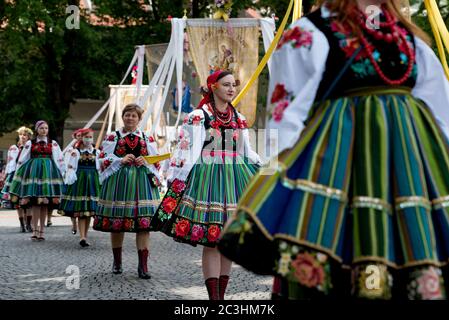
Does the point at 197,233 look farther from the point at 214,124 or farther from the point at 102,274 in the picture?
the point at 102,274

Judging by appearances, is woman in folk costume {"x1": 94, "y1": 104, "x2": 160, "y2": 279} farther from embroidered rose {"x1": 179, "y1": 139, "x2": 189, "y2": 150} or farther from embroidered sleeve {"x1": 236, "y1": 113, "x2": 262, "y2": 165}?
embroidered rose {"x1": 179, "y1": 139, "x2": 189, "y2": 150}

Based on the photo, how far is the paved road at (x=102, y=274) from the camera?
6.79 meters

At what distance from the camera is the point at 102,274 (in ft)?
27.0

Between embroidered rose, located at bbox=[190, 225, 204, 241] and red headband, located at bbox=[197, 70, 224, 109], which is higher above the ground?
red headband, located at bbox=[197, 70, 224, 109]

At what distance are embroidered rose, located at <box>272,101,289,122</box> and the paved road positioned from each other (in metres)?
3.42

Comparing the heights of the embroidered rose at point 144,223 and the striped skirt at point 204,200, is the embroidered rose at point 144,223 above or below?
below

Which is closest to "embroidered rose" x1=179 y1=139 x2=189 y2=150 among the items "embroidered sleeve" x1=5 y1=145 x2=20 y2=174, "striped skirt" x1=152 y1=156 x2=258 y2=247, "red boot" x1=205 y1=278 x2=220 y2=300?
"striped skirt" x1=152 y1=156 x2=258 y2=247

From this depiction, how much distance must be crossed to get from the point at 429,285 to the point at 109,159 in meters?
5.80

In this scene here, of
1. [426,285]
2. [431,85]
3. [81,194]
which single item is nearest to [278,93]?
[431,85]

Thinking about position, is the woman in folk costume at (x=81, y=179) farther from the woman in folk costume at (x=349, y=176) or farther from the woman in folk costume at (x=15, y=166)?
the woman in folk costume at (x=349, y=176)

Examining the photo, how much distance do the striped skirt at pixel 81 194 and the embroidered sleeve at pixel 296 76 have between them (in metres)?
9.14

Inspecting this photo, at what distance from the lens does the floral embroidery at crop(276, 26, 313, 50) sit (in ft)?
10.7

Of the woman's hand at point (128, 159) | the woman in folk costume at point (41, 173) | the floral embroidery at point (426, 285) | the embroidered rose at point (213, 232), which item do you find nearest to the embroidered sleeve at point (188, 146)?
the embroidered rose at point (213, 232)
